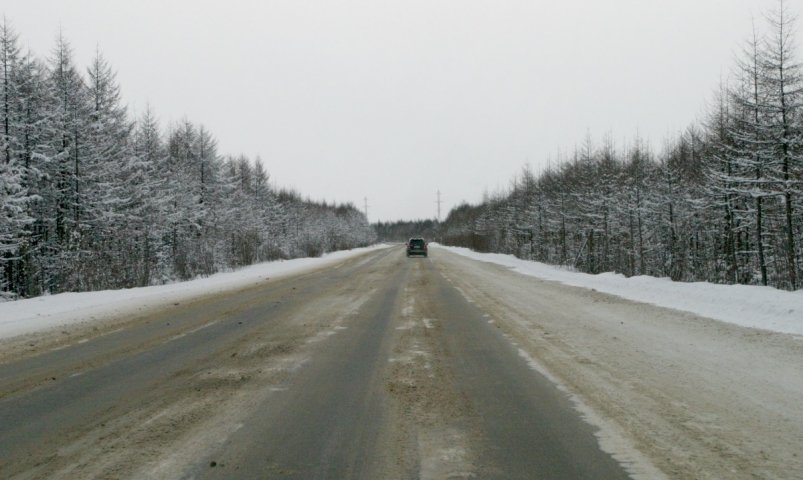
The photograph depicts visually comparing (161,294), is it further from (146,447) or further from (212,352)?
(146,447)

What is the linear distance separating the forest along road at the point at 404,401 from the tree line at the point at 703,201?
13.5 metres

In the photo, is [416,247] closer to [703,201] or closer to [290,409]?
[703,201]

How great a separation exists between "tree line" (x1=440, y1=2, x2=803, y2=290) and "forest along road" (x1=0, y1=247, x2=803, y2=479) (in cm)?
1348

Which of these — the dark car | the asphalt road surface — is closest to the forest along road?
the asphalt road surface

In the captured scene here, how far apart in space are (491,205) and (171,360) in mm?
76675

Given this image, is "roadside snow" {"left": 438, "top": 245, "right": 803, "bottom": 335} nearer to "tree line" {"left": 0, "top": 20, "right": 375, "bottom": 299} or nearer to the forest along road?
the forest along road

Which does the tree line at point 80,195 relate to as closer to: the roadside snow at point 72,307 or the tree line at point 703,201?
the roadside snow at point 72,307

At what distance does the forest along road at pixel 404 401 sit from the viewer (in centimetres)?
327

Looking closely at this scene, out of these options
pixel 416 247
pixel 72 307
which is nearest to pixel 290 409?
pixel 72 307

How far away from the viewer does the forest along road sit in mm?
3271

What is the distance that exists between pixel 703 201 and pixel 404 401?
25307 mm

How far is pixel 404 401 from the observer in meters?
4.62

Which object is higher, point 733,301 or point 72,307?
point 72,307

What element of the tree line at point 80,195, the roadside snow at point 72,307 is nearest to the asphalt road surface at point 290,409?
the roadside snow at point 72,307
